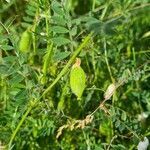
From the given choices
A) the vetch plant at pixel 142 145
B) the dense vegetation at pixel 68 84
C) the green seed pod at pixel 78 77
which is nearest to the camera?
the green seed pod at pixel 78 77

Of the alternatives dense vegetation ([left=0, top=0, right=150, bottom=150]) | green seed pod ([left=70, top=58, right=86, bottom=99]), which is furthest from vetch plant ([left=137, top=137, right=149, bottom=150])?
green seed pod ([left=70, top=58, right=86, bottom=99])

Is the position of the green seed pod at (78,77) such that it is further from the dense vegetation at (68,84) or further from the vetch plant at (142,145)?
the vetch plant at (142,145)

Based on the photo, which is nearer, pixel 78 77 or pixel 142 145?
pixel 78 77

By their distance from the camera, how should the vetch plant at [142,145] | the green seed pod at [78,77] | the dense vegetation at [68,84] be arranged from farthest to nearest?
1. the vetch plant at [142,145]
2. the dense vegetation at [68,84]
3. the green seed pod at [78,77]

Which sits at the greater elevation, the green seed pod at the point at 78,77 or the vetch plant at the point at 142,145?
the green seed pod at the point at 78,77

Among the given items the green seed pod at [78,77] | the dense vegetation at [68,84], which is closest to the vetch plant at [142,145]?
the dense vegetation at [68,84]

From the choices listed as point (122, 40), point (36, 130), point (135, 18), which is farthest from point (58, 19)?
point (135, 18)

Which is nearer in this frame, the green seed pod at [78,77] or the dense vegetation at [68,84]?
the green seed pod at [78,77]

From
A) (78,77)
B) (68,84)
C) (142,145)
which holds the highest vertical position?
(78,77)
